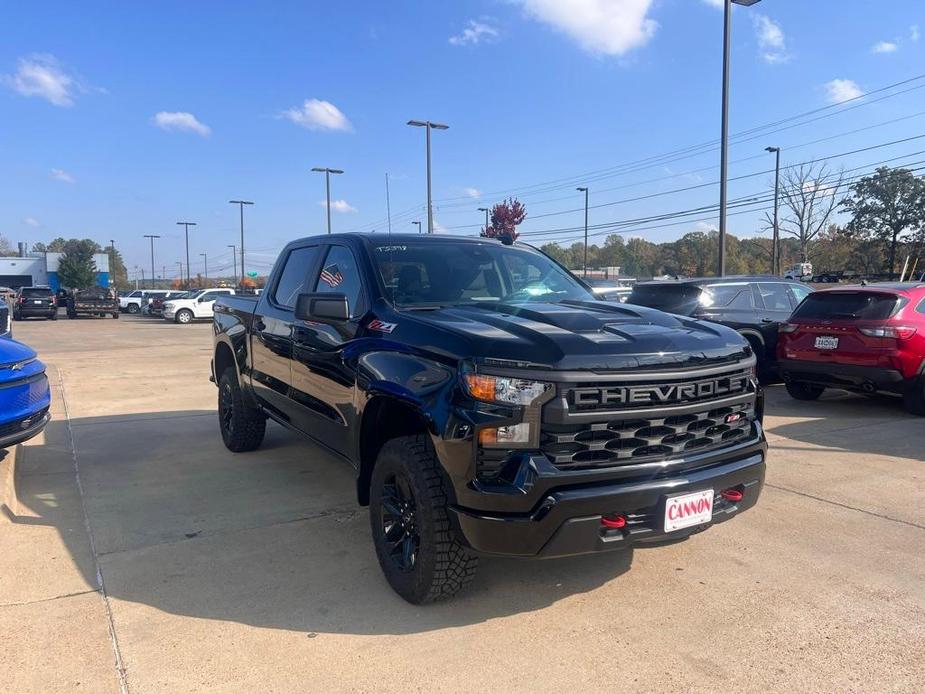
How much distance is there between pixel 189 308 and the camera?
32.3 metres

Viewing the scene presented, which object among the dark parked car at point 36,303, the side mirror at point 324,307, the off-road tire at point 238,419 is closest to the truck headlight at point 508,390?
the side mirror at point 324,307

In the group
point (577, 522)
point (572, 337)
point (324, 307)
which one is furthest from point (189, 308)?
point (577, 522)

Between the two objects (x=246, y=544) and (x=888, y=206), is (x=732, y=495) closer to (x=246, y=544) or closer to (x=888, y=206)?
(x=246, y=544)

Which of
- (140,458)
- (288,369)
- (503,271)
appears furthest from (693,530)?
(140,458)

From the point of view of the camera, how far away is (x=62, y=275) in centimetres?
6838

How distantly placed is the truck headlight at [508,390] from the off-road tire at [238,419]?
3502 mm

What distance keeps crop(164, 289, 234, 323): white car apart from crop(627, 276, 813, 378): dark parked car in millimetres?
25874

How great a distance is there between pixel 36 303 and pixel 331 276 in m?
34.8

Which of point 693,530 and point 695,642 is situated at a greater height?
point 693,530

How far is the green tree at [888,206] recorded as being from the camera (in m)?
52.3

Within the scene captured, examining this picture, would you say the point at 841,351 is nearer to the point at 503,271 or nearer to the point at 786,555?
A: the point at 786,555

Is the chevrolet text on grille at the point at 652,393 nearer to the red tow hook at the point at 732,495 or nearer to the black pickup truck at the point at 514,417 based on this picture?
the black pickup truck at the point at 514,417

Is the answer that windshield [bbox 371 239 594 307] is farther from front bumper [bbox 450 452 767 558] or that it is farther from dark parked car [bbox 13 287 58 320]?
dark parked car [bbox 13 287 58 320]

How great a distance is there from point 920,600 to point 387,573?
2.61 m
